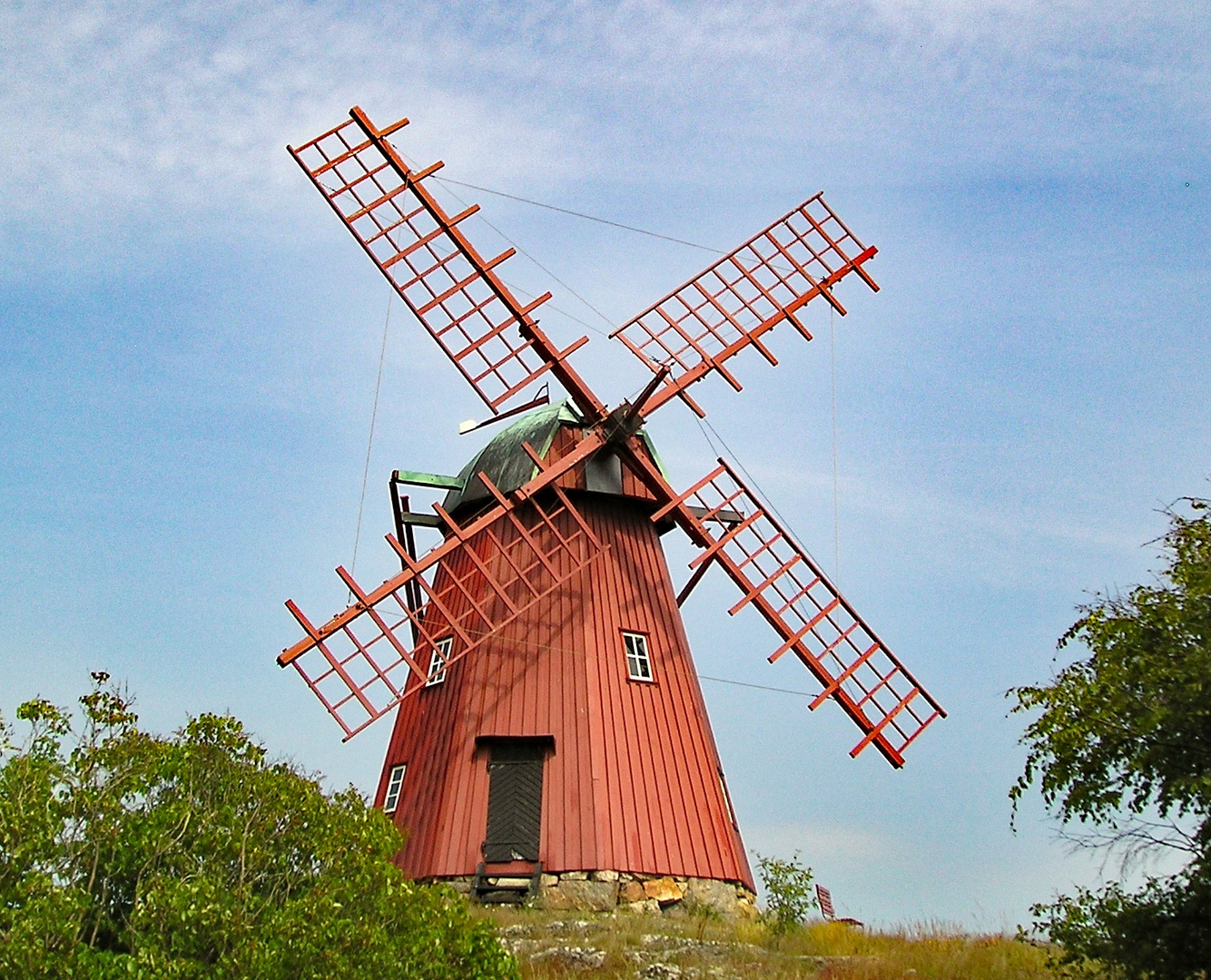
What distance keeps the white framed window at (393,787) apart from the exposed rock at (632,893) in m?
3.59

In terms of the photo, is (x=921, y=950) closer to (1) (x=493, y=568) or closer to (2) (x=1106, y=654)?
(2) (x=1106, y=654)

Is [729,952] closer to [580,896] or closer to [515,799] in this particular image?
[580,896]

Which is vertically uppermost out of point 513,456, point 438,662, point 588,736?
point 513,456

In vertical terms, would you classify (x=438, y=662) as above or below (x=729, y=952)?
above

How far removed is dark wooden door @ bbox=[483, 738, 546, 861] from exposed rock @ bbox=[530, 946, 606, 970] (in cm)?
198

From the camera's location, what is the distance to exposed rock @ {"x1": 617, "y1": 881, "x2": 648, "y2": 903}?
567 inches

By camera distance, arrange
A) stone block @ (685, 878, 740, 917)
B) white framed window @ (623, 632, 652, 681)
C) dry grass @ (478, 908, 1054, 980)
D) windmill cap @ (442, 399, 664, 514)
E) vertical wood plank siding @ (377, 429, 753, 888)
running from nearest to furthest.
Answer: dry grass @ (478, 908, 1054, 980), stone block @ (685, 878, 740, 917), vertical wood plank siding @ (377, 429, 753, 888), white framed window @ (623, 632, 652, 681), windmill cap @ (442, 399, 664, 514)

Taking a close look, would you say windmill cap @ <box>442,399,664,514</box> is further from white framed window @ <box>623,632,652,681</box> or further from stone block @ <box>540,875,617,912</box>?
stone block @ <box>540,875,617,912</box>

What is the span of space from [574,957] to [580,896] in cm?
162

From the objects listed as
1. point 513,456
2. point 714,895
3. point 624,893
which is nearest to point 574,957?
point 624,893

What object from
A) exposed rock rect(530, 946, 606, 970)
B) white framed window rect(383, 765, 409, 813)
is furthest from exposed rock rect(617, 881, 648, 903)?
white framed window rect(383, 765, 409, 813)

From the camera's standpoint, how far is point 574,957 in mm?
12734

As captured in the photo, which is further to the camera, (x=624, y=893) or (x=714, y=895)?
(x=714, y=895)

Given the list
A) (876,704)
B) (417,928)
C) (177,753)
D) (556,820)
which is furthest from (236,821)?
(876,704)
